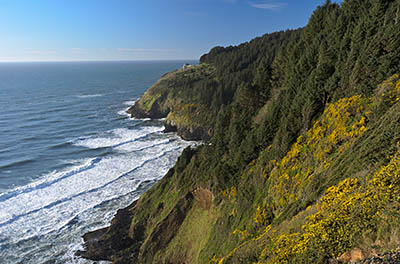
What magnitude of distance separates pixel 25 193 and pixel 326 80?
4884 centimetres

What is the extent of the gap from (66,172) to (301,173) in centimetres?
4648

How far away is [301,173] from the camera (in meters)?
19.9

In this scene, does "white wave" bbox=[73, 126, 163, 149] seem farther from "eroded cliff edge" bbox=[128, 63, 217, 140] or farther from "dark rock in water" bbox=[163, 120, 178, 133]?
"eroded cliff edge" bbox=[128, 63, 217, 140]

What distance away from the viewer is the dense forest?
37.9ft

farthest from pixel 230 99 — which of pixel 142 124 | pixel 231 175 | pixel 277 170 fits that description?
pixel 277 170

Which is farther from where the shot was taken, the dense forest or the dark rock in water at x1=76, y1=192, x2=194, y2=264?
the dark rock in water at x1=76, y1=192, x2=194, y2=264

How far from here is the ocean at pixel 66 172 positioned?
112 ft

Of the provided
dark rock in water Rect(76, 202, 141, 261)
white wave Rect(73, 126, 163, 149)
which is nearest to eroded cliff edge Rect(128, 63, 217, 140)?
white wave Rect(73, 126, 163, 149)

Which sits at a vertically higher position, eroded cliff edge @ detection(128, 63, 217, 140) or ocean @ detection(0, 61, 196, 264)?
eroded cliff edge @ detection(128, 63, 217, 140)

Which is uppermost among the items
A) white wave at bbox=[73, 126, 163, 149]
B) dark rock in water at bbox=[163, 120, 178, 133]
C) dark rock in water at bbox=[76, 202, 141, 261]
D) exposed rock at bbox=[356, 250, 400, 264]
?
exposed rock at bbox=[356, 250, 400, 264]

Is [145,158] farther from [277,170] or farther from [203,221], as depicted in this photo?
[277,170]

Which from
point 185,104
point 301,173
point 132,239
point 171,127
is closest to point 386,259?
point 301,173

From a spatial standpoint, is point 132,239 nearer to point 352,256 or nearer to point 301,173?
point 301,173

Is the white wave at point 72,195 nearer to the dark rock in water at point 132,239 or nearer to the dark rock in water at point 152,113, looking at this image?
the dark rock in water at point 132,239
